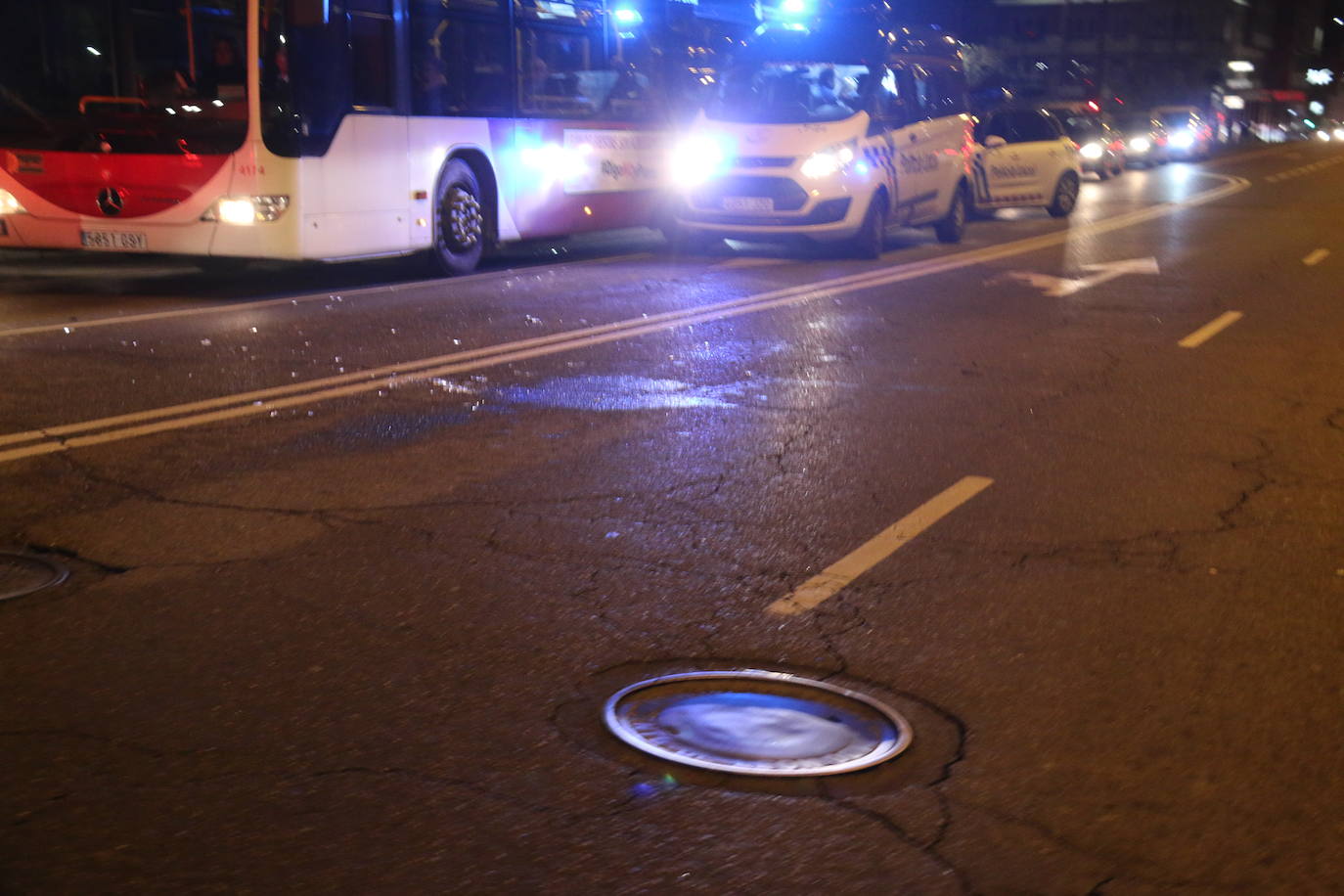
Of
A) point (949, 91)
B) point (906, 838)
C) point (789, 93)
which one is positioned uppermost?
point (949, 91)

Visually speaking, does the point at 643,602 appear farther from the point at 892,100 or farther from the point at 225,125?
the point at 892,100

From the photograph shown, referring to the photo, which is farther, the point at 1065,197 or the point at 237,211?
the point at 1065,197

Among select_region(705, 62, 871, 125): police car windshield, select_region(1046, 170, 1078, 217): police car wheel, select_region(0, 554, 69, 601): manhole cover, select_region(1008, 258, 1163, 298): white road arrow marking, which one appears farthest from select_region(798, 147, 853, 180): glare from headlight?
select_region(0, 554, 69, 601): manhole cover

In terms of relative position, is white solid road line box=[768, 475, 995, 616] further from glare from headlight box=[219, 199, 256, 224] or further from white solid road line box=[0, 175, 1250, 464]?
glare from headlight box=[219, 199, 256, 224]

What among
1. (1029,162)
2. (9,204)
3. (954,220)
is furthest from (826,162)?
(9,204)

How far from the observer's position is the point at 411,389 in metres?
9.00

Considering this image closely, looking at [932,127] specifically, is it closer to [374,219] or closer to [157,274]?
[374,219]

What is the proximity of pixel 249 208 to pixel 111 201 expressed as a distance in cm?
123

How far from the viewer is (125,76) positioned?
13.0 meters

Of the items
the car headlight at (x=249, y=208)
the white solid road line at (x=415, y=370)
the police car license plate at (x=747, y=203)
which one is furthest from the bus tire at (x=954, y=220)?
the car headlight at (x=249, y=208)

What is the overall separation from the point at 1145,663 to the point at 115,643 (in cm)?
302

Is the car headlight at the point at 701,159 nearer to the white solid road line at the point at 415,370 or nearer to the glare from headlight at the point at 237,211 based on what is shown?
the white solid road line at the point at 415,370

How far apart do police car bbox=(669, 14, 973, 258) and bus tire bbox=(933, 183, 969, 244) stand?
0.87m

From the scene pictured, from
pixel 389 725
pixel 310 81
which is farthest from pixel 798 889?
pixel 310 81
